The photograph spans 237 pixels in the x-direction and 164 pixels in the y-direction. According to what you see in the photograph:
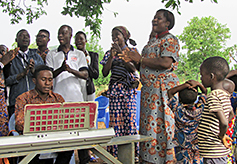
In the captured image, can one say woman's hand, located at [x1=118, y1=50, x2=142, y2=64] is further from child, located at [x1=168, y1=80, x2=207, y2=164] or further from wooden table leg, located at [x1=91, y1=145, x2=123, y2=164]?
wooden table leg, located at [x1=91, y1=145, x2=123, y2=164]

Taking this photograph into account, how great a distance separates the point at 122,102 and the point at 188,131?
1313mm

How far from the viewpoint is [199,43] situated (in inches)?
1116

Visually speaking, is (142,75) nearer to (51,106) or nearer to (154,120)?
(154,120)

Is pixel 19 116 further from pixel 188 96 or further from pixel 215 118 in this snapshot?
pixel 215 118

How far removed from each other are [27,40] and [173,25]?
225cm

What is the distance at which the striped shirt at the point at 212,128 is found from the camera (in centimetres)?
220

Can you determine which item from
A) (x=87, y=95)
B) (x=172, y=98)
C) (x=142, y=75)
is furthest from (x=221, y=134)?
(x=87, y=95)

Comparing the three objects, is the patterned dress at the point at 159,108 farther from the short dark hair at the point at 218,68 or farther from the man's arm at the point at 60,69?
the man's arm at the point at 60,69

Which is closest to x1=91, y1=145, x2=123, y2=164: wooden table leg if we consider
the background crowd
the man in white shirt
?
the background crowd

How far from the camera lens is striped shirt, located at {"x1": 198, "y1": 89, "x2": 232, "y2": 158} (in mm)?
2197

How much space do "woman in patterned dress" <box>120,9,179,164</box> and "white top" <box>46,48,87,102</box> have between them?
91 centimetres

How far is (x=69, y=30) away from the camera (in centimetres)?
380

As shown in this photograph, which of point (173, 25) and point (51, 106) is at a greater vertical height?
point (173, 25)

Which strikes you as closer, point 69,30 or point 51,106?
point 51,106
